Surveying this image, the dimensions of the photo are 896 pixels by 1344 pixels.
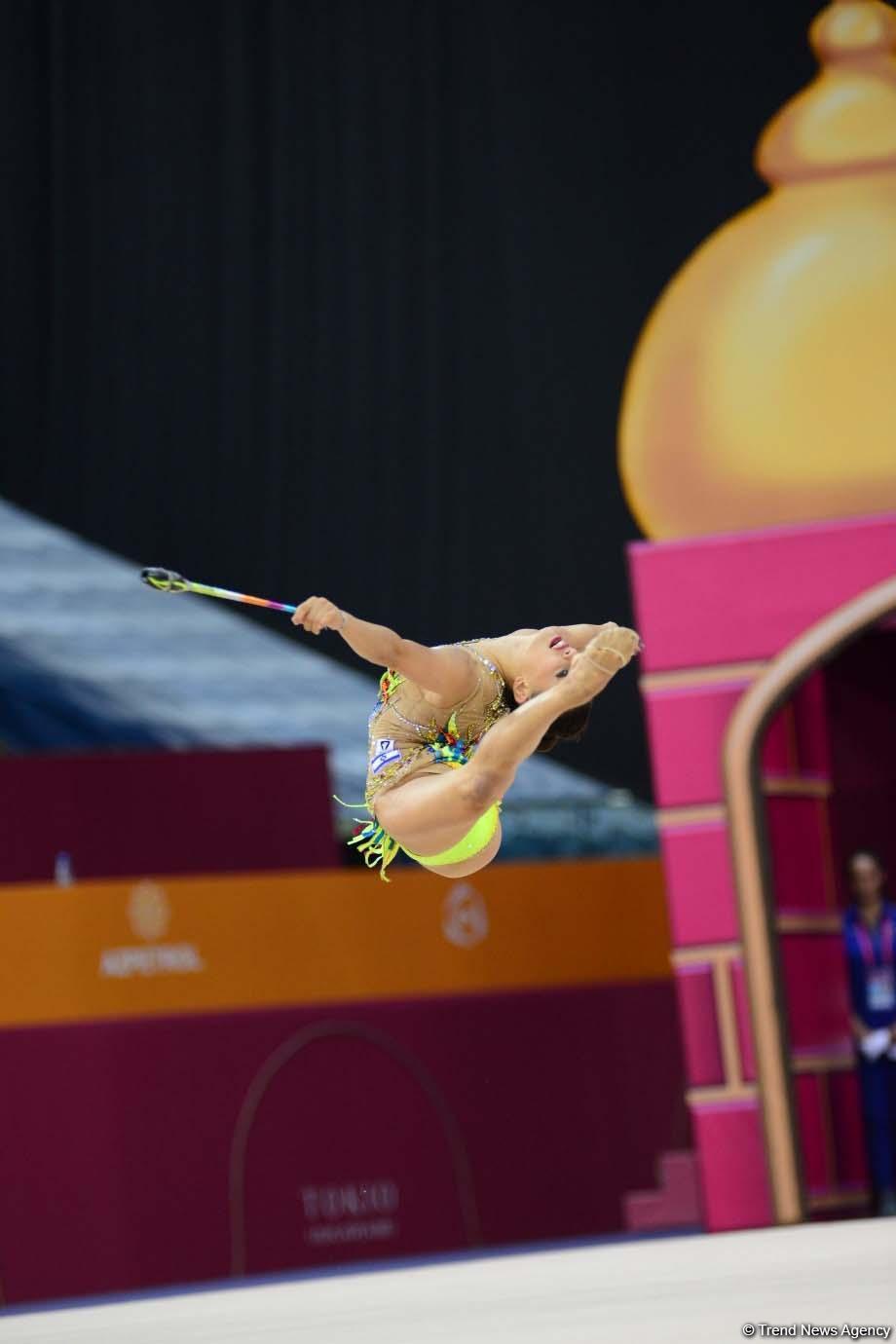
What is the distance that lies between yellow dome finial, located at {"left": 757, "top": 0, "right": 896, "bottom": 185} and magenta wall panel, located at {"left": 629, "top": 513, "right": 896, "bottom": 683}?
1780 millimetres

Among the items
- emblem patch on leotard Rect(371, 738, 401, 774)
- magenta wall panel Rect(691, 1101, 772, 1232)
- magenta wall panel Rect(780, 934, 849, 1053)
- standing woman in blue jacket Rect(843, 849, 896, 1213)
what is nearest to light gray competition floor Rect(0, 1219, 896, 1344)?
magenta wall panel Rect(691, 1101, 772, 1232)

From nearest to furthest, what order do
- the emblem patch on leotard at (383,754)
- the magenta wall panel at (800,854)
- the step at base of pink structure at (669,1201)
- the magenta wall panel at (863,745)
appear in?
the emblem patch on leotard at (383,754), the magenta wall panel at (800,854), the step at base of pink structure at (669,1201), the magenta wall panel at (863,745)

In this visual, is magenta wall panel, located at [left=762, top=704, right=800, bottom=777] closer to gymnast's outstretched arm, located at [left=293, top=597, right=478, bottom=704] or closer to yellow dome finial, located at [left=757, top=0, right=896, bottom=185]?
yellow dome finial, located at [left=757, top=0, right=896, bottom=185]

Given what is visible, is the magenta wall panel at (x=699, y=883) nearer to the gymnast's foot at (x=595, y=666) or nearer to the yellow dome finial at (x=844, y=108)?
the yellow dome finial at (x=844, y=108)

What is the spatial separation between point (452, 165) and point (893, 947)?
5.22m

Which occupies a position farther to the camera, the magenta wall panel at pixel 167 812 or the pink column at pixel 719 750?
the magenta wall panel at pixel 167 812

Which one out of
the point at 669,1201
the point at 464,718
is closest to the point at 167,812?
the point at 669,1201

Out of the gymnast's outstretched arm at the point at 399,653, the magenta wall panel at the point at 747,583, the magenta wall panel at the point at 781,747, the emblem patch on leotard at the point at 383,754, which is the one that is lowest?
the emblem patch on leotard at the point at 383,754

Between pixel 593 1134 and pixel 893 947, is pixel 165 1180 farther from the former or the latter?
pixel 893 947

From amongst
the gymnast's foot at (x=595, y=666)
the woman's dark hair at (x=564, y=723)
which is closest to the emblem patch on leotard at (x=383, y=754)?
the woman's dark hair at (x=564, y=723)

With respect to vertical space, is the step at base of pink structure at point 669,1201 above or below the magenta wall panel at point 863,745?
below

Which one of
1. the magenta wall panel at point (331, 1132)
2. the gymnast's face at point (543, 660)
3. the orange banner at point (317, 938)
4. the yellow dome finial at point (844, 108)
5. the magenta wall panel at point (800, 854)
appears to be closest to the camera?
the gymnast's face at point (543, 660)

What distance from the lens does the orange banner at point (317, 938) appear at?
339 inches

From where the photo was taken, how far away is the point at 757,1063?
8750mm
